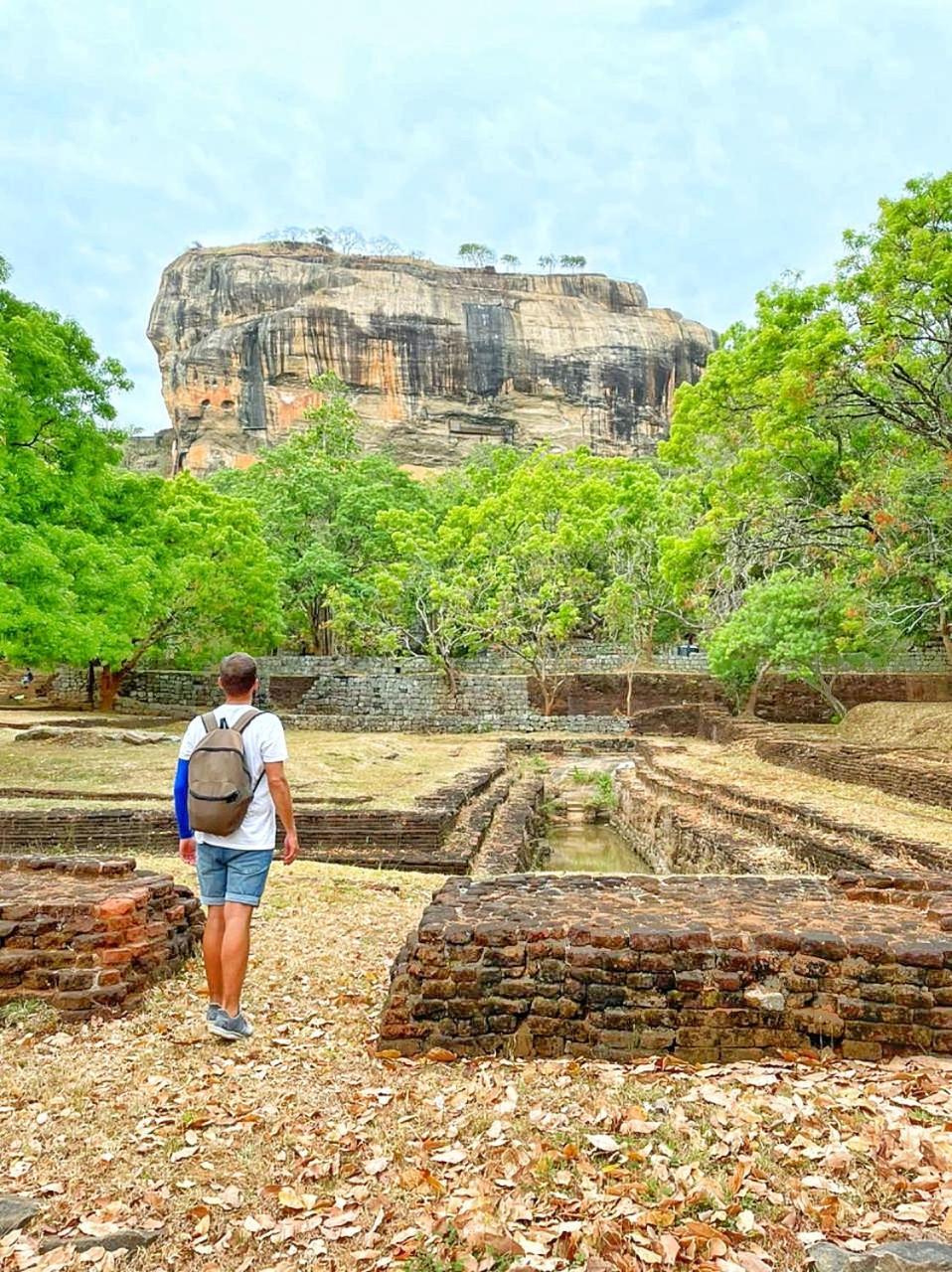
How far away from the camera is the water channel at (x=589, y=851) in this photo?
11.6 m

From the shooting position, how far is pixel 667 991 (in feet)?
10.8

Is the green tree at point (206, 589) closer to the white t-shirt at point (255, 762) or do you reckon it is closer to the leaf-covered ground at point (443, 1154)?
the white t-shirt at point (255, 762)

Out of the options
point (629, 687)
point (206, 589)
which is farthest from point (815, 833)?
point (206, 589)

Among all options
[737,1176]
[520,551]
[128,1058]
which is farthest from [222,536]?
[737,1176]

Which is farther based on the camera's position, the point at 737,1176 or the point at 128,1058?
the point at 128,1058

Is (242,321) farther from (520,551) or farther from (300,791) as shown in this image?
(300,791)

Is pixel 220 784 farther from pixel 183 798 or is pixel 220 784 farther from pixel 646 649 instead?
pixel 646 649

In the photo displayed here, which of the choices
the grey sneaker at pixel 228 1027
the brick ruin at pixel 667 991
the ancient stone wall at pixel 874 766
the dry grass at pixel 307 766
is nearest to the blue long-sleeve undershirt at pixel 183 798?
the grey sneaker at pixel 228 1027

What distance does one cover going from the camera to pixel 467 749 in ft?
63.7

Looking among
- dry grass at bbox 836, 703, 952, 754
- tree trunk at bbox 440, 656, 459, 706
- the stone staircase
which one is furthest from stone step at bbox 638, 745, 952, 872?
tree trunk at bbox 440, 656, 459, 706

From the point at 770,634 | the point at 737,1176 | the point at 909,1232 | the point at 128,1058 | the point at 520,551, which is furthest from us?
the point at 520,551

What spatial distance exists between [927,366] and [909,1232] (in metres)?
13.2

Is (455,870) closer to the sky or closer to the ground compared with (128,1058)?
closer to the ground

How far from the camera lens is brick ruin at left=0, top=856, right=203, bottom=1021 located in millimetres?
3674
